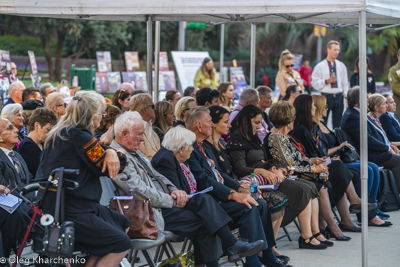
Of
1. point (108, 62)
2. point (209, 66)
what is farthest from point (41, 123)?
point (108, 62)

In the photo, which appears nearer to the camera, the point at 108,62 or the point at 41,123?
the point at 41,123

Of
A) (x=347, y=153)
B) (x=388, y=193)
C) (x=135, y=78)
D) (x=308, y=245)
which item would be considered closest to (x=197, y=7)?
(x=308, y=245)

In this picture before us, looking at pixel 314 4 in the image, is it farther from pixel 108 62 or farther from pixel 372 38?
Result: pixel 372 38

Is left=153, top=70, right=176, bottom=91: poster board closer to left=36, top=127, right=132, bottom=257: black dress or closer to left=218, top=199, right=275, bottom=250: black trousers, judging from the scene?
left=218, top=199, right=275, bottom=250: black trousers

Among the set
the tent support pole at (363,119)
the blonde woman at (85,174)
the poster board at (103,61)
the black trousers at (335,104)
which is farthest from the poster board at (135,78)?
the blonde woman at (85,174)

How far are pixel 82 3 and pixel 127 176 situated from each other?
1.74m

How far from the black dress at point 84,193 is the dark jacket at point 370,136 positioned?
4485 millimetres

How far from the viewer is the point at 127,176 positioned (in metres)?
4.42

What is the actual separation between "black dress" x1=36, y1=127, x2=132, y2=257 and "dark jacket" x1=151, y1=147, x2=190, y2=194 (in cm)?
99

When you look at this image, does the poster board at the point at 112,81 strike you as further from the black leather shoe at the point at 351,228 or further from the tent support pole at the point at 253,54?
the black leather shoe at the point at 351,228

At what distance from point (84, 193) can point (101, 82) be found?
13909 mm

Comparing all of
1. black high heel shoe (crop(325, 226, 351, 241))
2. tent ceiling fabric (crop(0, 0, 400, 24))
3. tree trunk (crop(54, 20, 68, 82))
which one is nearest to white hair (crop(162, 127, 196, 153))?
tent ceiling fabric (crop(0, 0, 400, 24))

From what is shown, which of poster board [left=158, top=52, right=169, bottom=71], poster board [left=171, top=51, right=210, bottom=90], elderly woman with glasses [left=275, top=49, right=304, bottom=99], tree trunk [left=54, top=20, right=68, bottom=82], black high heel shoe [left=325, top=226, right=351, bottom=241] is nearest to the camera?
black high heel shoe [left=325, top=226, right=351, bottom=241]

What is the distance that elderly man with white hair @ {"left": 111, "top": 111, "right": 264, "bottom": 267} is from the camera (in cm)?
467
